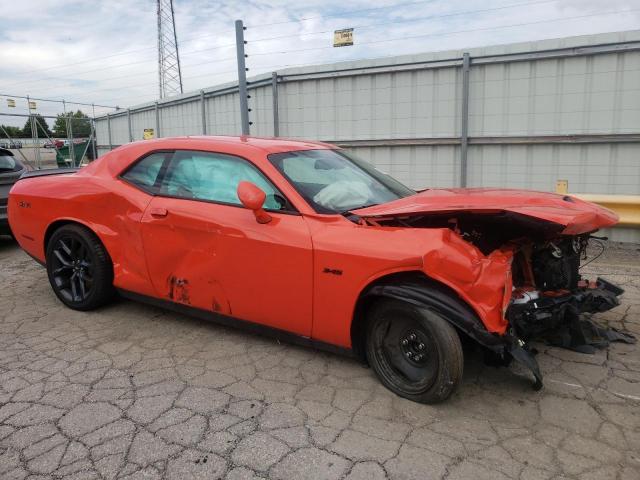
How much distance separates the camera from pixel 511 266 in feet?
9.95

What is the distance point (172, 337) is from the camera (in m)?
3.95

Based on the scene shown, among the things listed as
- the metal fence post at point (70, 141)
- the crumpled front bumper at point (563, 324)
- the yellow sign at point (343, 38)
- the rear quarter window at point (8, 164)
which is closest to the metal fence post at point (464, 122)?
the yellow sign at point (343, 38)

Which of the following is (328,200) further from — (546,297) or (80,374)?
(80,374)

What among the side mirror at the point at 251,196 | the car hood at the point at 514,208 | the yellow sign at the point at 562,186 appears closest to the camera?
the car hood at the point at 514,208

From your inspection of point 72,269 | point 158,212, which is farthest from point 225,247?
point 72,269

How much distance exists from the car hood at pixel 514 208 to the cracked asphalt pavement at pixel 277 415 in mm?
990

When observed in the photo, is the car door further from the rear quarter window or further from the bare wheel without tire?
the rear quarter window

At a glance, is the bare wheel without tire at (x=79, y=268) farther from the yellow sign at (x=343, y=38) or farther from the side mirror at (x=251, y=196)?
the yellow sign at (x=343, y=38)

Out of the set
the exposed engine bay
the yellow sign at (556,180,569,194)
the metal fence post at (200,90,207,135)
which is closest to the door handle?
the exposed engine bay

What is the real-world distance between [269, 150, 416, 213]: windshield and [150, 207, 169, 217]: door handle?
887 millimetres

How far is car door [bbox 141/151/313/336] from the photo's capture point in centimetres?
324

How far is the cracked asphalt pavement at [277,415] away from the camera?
2400mm

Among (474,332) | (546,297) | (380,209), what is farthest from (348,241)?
(546,297)

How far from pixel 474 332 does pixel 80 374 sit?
244 cm
